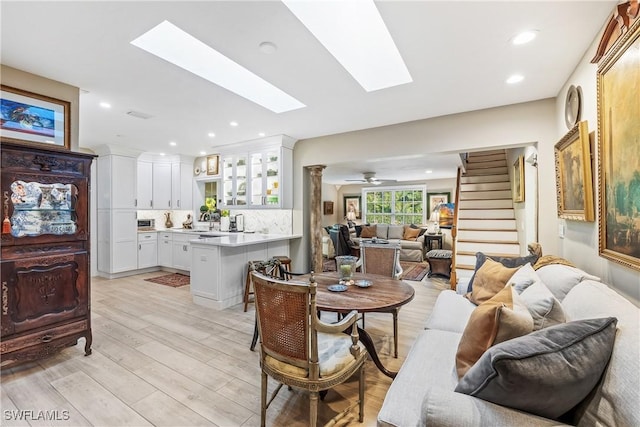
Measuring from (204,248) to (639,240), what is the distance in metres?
4.09

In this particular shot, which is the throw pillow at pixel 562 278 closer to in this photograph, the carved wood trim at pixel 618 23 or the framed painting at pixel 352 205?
the carved wood trim at pixel 618 23

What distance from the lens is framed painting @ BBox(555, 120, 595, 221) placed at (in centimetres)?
203

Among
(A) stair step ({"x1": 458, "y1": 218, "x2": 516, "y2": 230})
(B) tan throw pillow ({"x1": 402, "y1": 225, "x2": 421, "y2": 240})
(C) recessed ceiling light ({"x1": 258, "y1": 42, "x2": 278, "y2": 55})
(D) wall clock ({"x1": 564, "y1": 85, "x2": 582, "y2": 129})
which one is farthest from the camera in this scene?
(B) tan throw pillow ({"x1": 402, "y1": 225, "x2": 421, "y2": 240})

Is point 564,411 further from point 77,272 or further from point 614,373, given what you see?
point 77,272

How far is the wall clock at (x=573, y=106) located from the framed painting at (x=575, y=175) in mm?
155

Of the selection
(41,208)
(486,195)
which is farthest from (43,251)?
(486,195)

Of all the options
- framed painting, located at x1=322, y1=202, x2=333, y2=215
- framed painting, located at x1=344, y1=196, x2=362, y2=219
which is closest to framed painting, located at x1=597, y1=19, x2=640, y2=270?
framed painting, located at x1=322, y1=202, x2=333, y2=215

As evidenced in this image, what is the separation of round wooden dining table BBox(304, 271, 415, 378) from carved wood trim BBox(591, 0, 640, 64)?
6.52 ft

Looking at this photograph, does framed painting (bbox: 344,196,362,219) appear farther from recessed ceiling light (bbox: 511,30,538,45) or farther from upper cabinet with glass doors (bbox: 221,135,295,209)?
recessed ceiling light (bbox: 511,30,538,45)

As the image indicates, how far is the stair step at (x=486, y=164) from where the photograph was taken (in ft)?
19.7

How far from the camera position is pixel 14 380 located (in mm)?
2209

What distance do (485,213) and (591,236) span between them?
10.7 feet

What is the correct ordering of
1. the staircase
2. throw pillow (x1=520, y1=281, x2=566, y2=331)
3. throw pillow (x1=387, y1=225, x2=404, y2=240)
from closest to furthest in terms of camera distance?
1. throw pillow (x1=520, y1=281, x2=566, y2=331)
2. the staircase
3. throw pillow (x1=387, y1=225, x2=404, y2=240)

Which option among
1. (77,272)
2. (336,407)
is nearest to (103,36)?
(77,272)
